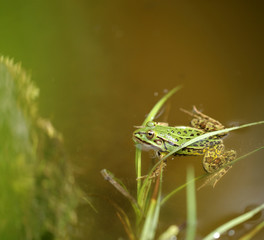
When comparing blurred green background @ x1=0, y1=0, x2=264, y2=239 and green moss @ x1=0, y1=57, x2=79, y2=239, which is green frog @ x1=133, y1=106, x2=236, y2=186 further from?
green moss @ x1=0, y1=57, x2=79, y2=239

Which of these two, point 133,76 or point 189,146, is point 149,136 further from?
point 133,76

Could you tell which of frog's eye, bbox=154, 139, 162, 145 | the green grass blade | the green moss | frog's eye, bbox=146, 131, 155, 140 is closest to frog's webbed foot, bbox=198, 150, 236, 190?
the green grass blade

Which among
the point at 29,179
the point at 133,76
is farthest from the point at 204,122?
the point at 29,179

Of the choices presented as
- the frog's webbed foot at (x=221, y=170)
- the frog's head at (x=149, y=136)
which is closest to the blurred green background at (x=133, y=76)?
the frog's webbed foot at (x=221, y=170)

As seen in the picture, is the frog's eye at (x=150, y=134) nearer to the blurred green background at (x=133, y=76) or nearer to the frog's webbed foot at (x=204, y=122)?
the blurred green background at (x=133, y=76)

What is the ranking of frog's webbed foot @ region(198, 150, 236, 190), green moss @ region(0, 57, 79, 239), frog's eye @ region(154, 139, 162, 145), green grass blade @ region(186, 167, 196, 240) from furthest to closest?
1. frog's eye @ region(154, 139, 162, 145)
2. frog's webbed foot @ region(198, 150, 236, 190)
3. green moss @ region(0, 57, 79, 239)
4. green grass blade @ region(186, 167, 196, 240)

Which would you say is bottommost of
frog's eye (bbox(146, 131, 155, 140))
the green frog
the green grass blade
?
the green grass blade
